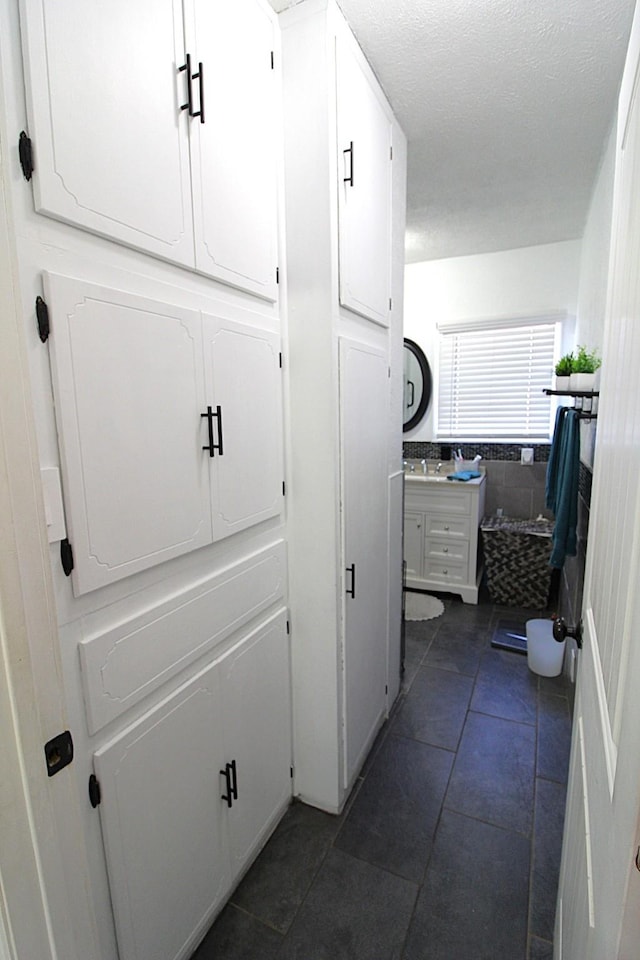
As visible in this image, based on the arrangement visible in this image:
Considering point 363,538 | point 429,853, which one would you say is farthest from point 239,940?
point 363,538

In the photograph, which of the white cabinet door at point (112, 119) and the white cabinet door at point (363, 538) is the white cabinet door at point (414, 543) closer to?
the white cabinet door at point (363, 538)

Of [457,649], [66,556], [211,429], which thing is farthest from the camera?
[457,649]

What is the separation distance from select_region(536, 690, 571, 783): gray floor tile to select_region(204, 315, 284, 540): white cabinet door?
1.61 meters

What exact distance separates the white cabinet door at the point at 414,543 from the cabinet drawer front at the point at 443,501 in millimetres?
81

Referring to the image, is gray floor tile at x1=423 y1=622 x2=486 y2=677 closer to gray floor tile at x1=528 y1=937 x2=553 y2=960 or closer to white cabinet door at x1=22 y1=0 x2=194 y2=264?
gray floor tile at x1=528 y1=937 x2=553 y2=960

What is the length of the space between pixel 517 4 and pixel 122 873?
2572 mm

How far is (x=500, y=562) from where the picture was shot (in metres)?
3.36

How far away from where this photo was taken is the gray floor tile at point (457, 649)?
269 cm

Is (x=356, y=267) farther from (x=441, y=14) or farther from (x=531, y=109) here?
(x=531, y=109)

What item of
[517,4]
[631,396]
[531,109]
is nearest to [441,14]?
[517,4]

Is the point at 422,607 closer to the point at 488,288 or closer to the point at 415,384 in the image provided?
the point at 415,384

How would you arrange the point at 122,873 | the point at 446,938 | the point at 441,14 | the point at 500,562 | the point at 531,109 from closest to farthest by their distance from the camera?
1. the point at 122,873
2. the point at 446,938
3. the point at 441,14
4. the point at 531,109
5. the point at 500,562

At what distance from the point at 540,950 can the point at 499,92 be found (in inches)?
114

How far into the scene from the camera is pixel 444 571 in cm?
358
